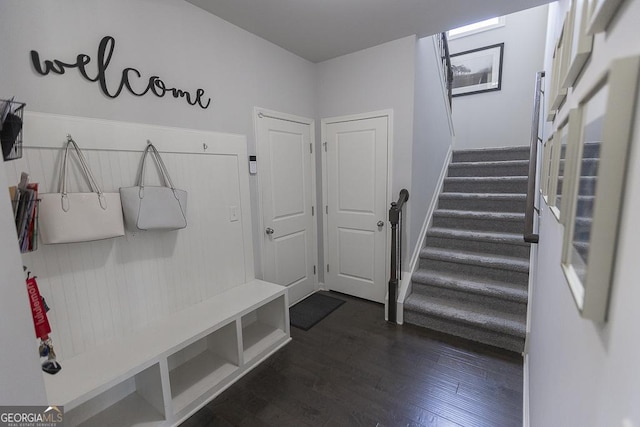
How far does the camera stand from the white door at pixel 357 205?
Answer: 9.94 ft

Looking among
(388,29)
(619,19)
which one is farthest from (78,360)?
(388,29)

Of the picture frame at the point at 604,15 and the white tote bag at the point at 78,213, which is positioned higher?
the picture frame at the point at 604,15

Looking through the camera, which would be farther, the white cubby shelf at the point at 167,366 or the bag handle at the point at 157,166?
the bag handle at the point at 157,166

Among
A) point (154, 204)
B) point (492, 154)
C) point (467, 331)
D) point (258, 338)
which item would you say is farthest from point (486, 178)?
point (154, 204)

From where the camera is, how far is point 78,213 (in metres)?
1.49

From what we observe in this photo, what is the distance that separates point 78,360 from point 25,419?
0.93 m

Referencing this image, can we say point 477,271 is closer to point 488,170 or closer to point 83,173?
point 488,170

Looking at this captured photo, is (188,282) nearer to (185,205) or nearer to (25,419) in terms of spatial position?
(185,205)

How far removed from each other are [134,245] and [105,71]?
1036 millimetres

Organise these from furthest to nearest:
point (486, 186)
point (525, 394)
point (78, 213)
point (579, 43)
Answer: point (486, 186) → point (525, 394) → point (78, 213) → point (579, 43)

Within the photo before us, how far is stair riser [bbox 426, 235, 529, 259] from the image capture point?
272 centimetres

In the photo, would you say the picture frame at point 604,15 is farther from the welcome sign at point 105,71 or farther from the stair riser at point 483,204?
the stair riser at point 483,204

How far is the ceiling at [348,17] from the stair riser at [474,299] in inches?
91.9

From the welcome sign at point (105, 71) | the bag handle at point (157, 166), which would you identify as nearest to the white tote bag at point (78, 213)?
the bag handle at point (157, 166)
